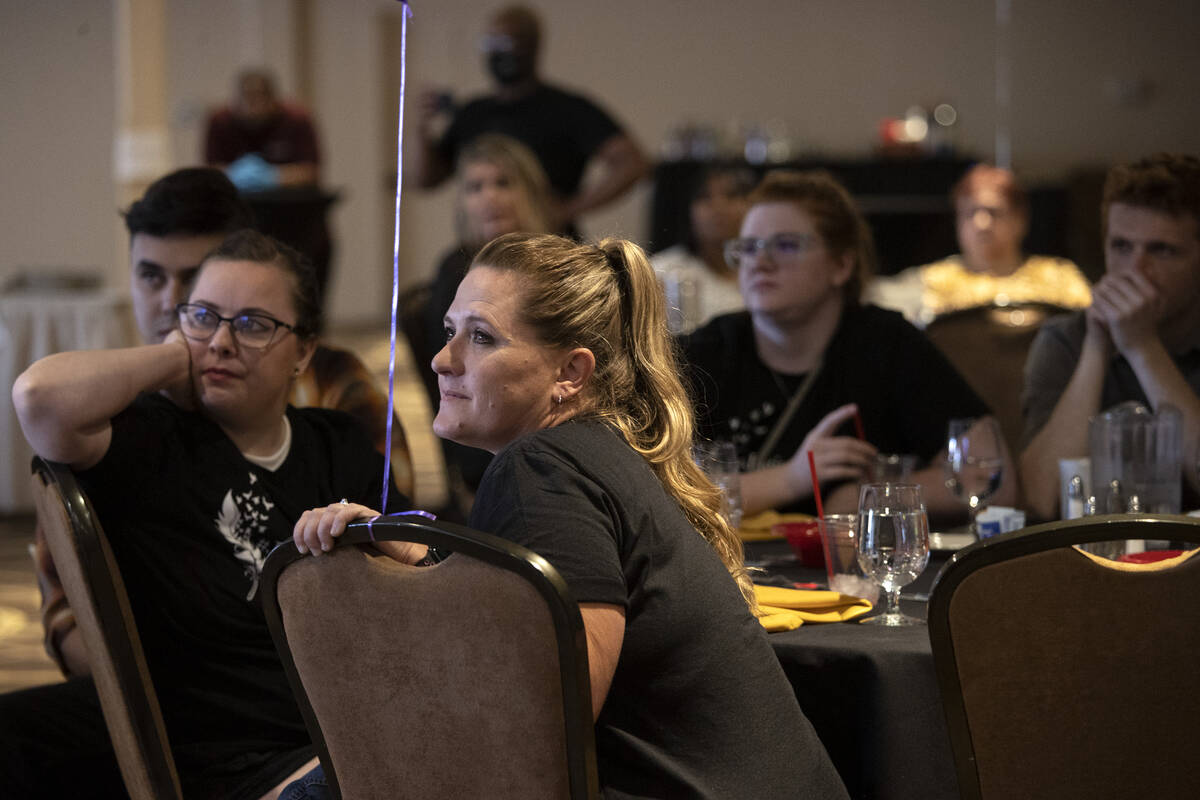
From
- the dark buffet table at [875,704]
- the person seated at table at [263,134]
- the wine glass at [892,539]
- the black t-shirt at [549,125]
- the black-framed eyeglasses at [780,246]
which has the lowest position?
the dark buffet table at [875,704]

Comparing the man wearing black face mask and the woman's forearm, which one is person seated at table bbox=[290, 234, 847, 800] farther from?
the man wearing black face mask

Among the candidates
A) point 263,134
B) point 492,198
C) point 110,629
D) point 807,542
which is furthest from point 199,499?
point 263,134

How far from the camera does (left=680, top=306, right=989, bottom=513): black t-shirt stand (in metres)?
2.69

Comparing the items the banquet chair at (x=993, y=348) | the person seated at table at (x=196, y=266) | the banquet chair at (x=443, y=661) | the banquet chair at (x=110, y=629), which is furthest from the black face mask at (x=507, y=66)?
the banquet chair at (x=443, y=661)

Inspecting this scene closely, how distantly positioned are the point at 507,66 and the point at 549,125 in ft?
0.89

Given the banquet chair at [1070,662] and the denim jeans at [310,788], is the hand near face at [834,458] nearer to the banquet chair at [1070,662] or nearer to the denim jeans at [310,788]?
the banquet chair at [1070,662]

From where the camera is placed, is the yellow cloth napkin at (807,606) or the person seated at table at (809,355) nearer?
the yellow cloth napkin at (807,606)

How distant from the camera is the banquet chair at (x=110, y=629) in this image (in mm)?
1687

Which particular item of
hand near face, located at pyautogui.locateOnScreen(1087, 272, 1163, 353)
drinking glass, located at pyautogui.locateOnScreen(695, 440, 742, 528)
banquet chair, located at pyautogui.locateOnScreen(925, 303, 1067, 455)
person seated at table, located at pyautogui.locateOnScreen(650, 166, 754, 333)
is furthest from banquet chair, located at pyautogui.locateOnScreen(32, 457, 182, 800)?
person seated at table, located at pyautogui.locateOnScreen(650, 166, 754, 333)

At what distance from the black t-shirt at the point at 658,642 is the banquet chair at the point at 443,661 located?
10 centimetres

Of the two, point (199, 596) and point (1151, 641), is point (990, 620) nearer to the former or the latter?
point (1151, 641)

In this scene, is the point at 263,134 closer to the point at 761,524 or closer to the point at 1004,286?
the point at 1004,286

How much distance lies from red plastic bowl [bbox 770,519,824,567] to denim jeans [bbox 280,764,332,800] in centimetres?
82

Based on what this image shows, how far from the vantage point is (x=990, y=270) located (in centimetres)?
535
